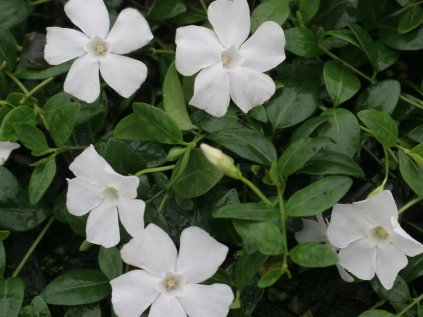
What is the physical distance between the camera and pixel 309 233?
1.59 meters

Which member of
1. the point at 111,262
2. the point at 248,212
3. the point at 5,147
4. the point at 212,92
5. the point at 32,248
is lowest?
the point at 32,248

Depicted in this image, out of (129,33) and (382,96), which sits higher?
(129,33)

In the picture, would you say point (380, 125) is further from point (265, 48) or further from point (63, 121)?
point (63, 121)

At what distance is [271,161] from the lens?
1500mm

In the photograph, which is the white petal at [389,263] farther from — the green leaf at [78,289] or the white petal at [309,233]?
the green leaf at [78,289]

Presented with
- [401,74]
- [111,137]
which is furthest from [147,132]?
[401,74]

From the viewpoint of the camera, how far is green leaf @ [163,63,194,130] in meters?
1.57

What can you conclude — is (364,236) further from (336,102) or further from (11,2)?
(11,2)

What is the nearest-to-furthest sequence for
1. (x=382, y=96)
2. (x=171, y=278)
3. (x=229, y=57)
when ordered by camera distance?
(x=171, y=278) < (x=229, y=57) < (x=382, y=96)

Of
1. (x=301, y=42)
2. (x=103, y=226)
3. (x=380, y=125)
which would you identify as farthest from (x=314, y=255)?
(x=301, y=42)

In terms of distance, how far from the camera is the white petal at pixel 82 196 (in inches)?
57.8

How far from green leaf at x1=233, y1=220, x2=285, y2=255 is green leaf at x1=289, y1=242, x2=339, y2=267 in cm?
4

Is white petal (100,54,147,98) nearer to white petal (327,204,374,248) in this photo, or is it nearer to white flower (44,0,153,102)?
white flower (44,0,153,102)

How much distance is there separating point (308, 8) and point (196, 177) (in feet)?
1.66
